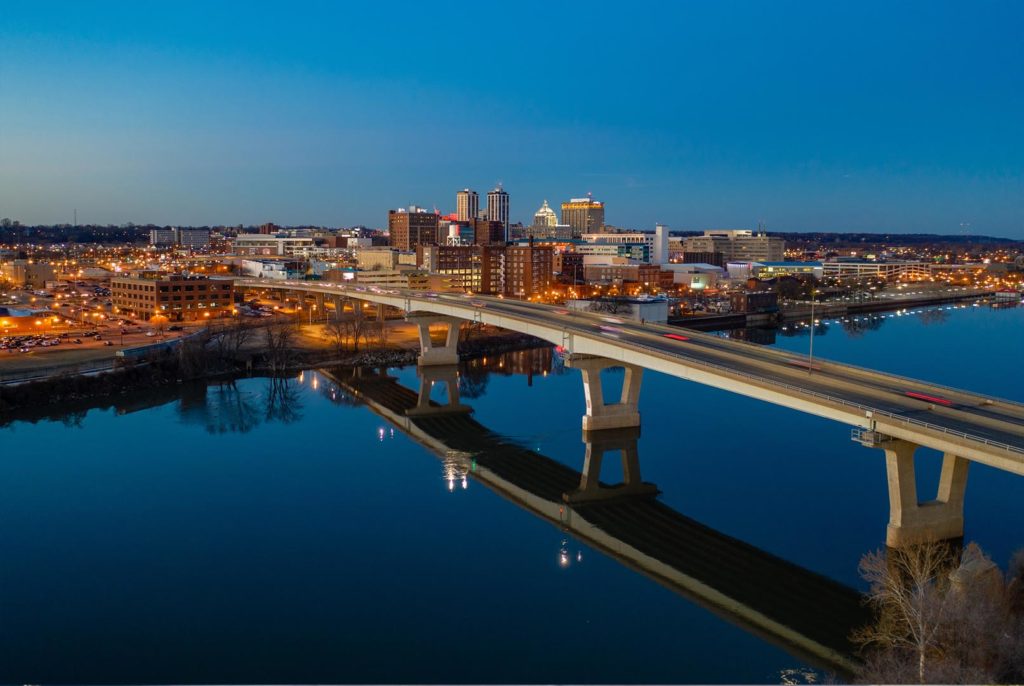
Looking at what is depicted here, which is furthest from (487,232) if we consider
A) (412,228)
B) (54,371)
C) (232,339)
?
(54,371)

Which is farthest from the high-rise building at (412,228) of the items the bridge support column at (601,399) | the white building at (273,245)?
the bridge support column at (601,399)

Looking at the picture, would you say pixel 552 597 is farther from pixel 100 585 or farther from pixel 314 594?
pixel 100 585

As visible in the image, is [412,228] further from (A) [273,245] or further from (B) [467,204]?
(B) [467,204]

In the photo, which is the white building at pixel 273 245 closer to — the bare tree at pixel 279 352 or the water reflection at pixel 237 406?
the bare tree at pixel 279 352

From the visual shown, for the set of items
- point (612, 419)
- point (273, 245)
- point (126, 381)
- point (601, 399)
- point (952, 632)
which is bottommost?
point (126, 381)

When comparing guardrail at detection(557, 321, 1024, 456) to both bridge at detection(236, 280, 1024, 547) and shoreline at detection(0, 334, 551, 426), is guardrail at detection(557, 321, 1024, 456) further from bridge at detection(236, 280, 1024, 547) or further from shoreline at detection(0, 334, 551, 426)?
shoreline at detection(0, 334, 551, 426)
